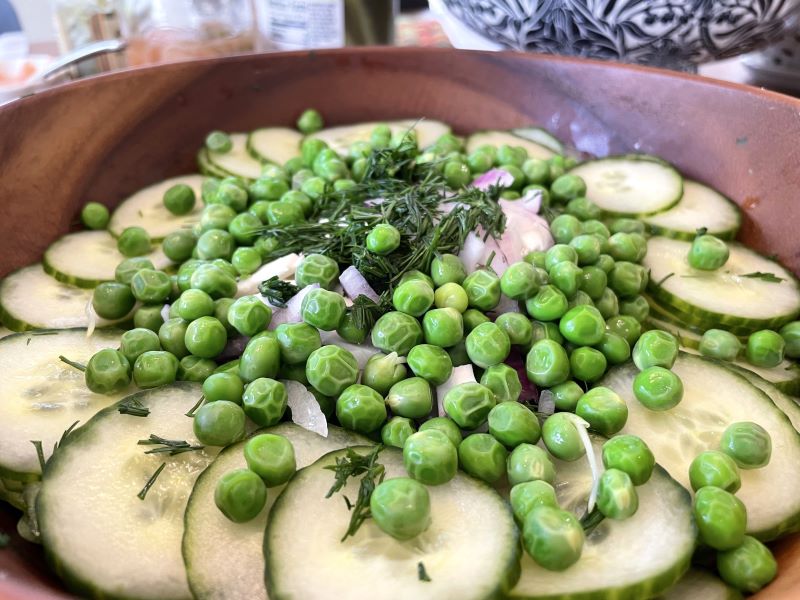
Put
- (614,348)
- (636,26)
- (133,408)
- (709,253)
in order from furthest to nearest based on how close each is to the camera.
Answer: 1. (636,26)
2. (709,253)
3. (614,348)
4. (133,408)

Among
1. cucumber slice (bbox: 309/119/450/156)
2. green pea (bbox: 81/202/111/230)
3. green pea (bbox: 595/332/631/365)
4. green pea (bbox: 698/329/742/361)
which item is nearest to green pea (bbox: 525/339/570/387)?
green pea (bbox: 595/332/631/365)

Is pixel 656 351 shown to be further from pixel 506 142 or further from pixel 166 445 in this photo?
pixel 506 142

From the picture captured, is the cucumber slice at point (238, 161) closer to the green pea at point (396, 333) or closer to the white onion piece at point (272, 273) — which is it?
the white onion piece at point (272, 273)

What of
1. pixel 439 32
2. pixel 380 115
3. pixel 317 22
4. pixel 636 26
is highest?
pixel 636 26

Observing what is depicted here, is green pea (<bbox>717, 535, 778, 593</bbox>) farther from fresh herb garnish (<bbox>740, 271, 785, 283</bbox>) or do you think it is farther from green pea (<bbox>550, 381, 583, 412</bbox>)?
fresh herb garnish (<bbox>740, 271, 785, 283</bbox>)

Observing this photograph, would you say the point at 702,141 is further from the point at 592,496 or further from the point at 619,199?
the point at 592,496

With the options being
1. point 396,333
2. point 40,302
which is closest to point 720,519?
point 396,333
